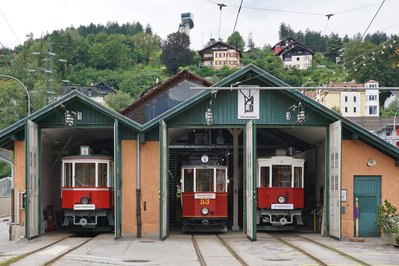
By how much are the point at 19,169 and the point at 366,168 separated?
1238 cm

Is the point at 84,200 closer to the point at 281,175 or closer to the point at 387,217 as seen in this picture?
the point at 281,175

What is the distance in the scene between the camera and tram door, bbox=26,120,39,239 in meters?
22.4

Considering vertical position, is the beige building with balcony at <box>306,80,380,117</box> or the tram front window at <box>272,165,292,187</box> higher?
the beige building with balcony at <box>306,80,380,117</box>

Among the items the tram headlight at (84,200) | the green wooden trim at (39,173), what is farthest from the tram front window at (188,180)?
the green wooden trim at (39,173)

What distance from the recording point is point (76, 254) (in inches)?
682

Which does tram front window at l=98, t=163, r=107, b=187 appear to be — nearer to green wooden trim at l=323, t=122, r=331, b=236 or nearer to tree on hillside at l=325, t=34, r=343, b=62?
green wooden trim at l=323, t=122, r=331, b=236

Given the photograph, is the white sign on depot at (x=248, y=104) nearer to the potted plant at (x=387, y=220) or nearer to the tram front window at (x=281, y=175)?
the tram front window at (x=281, y=175)

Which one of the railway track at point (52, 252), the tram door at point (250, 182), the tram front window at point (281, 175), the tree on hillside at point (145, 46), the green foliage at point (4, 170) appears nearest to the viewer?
the railway track at point (52, 252)

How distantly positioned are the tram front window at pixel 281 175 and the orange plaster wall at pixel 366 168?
2536 mm

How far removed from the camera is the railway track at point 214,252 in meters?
15.9

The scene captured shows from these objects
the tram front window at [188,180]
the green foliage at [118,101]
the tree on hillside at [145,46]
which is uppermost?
the tree on hillside at [145,46]

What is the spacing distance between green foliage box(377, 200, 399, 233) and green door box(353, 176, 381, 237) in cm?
78

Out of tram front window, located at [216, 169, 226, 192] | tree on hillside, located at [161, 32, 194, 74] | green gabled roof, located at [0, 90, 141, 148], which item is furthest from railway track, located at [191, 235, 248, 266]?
Answer: tree on hillside, located at [161, 32, 194, 74]

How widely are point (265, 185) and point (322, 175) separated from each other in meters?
2.52
